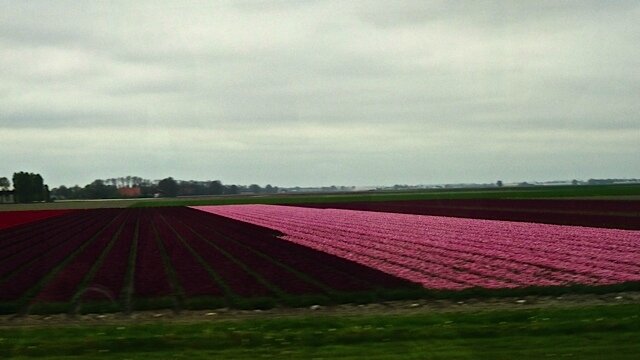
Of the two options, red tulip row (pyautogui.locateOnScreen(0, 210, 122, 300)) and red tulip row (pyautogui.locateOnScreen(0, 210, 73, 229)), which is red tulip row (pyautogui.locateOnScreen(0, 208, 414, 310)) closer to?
red tulip row (pyautogui.locateOnScreen(0, 210, 122, 300))

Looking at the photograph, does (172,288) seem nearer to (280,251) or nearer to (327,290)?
(327,290)

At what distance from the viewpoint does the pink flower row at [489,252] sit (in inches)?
774

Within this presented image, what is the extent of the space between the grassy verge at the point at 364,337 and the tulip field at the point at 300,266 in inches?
121

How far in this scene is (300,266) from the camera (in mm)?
24062


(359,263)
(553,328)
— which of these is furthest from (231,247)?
(553,328)

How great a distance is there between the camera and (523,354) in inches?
404

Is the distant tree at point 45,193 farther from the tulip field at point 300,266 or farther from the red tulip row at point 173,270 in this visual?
the red tulip row at point 173,270

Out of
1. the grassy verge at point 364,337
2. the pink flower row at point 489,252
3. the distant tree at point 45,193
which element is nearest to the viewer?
the grassy verge at point 364,337

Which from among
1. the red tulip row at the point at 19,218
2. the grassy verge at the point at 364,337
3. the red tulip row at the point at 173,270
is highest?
the red tulip row at the point at 19,218

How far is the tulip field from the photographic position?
17.8 m

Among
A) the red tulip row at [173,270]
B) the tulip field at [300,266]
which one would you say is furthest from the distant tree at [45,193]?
the red tulip row at [173,270]

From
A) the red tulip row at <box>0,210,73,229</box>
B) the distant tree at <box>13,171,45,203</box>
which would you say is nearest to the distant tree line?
the distant tree at <box>13,171,45,203</box>

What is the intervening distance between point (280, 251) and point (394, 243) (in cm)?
530

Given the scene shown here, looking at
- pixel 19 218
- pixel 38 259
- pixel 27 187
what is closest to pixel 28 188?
pixel 27 187
